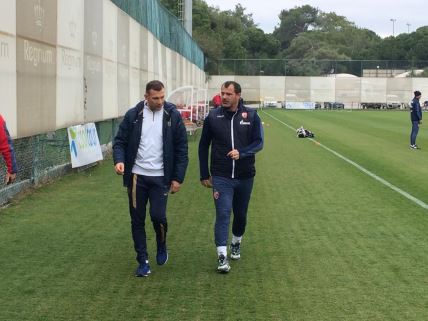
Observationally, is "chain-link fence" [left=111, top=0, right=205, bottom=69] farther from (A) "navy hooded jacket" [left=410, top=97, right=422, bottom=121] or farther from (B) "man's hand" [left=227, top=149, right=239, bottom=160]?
(B) "man's hand" [left=227, top=149, right=239, bottom=160]

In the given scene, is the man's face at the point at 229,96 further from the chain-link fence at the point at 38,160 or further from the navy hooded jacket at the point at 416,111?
the navy hooded jacket at the point at 416,111

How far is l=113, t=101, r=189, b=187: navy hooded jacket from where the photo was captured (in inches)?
248

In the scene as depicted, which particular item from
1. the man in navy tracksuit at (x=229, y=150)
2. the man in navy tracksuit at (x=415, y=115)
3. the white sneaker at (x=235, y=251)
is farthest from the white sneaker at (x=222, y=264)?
the man in navy tracksuit at (x=415, y=115)

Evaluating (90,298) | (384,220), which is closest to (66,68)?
(384,220)

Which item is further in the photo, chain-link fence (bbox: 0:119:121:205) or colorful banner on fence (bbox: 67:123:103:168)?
colorful banner on fence (bbox: 67:123:103:168)

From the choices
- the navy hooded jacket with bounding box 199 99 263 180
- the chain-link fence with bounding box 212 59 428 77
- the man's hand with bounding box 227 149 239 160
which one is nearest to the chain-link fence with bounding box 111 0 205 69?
the navy hooded jacket with bounding box 199 99 263 180

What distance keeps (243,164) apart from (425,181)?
7.75 metres

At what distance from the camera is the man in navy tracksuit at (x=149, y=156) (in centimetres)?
630

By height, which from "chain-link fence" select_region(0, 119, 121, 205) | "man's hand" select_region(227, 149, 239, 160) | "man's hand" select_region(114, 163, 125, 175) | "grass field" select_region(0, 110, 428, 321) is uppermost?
"man's hand" select_region(227, 149, 239, 160)

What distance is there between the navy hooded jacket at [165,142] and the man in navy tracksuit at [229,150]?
375mm

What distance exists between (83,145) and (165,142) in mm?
8419

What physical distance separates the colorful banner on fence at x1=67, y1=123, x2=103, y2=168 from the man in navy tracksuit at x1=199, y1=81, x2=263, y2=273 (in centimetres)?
736

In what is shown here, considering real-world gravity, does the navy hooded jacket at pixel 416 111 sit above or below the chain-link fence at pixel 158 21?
below

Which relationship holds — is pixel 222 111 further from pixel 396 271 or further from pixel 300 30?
pixel 300 30
